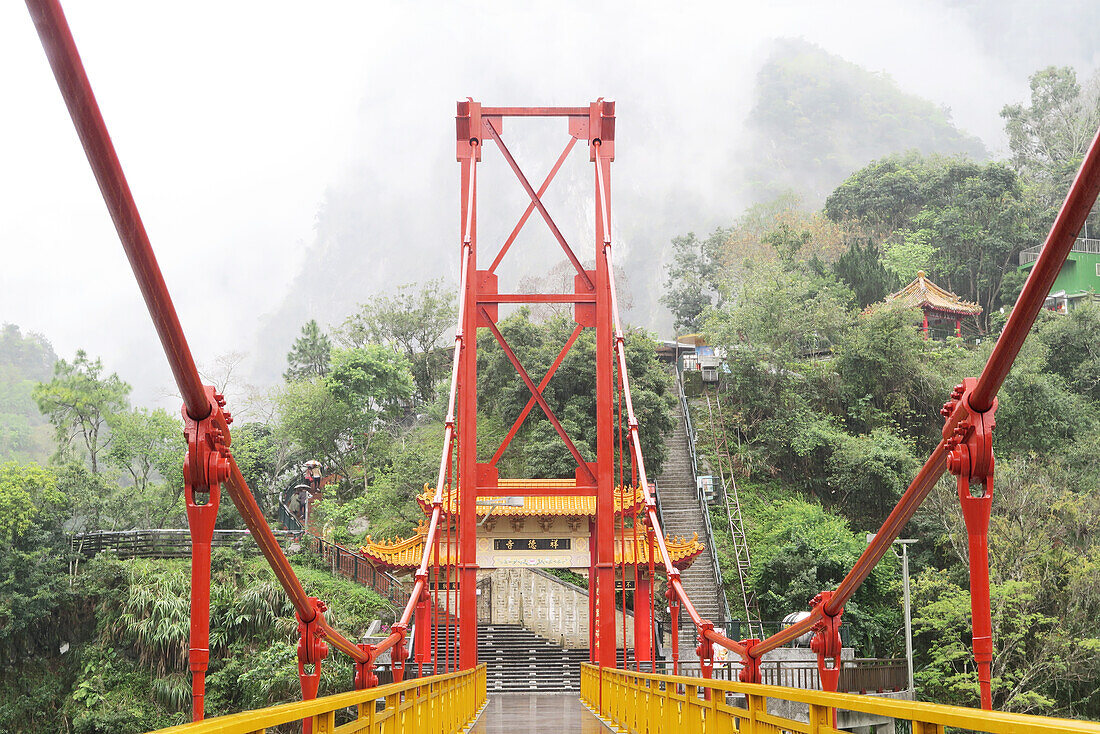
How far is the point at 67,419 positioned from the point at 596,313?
2024 cm

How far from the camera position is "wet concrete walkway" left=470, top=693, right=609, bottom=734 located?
764cm

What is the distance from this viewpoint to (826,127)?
68.6 metres

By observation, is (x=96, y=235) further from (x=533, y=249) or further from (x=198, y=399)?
(x=198, y=399)

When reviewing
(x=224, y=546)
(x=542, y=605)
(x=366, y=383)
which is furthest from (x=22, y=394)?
(x=542, y=605)

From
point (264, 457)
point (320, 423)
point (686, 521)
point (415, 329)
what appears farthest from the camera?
point (415, 329)

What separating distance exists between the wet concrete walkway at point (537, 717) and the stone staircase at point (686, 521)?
542cm

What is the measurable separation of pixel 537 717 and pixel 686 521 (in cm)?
1616

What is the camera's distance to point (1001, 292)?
31.2m

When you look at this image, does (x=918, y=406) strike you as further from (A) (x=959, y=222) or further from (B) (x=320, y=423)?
(B) (x=320, y=423)

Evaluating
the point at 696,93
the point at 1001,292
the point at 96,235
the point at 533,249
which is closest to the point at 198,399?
the point at 1001,292

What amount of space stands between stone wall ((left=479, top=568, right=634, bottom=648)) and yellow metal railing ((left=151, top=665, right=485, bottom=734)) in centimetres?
1032

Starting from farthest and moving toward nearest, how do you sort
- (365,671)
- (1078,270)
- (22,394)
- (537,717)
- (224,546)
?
(22,394) < (1078,270) < (224,546) < (537,717) < (365,671)

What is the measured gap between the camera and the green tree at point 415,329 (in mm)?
34906

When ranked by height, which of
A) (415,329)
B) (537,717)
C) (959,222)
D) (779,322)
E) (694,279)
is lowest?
(537,717)
